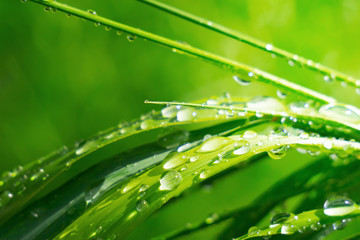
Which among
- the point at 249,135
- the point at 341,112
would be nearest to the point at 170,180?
the point at 249,135

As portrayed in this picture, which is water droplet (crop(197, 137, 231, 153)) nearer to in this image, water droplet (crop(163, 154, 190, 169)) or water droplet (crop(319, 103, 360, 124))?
water droplet (crop(163, 154, 190, 169))

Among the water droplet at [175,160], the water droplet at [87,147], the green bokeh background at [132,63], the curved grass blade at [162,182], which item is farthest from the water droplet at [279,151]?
the green bokeh background at [132,63]

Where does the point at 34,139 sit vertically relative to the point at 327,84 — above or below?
above

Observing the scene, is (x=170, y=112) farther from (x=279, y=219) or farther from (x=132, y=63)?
(x=132, y=63)

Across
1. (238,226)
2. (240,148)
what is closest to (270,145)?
(240,148)

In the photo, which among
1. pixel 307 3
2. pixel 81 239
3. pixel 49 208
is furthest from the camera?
pixel 307 3

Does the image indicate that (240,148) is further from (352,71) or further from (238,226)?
(352,71)

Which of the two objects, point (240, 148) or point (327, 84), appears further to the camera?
point (327, 84)

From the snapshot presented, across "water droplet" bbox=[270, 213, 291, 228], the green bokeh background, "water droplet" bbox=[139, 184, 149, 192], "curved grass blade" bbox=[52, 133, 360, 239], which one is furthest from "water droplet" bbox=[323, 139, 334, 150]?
the green bokeh background
